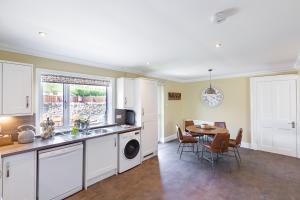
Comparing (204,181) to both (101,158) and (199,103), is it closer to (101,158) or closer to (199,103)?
(101,158)

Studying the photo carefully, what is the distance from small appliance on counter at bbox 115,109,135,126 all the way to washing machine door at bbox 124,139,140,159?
22.9 inches

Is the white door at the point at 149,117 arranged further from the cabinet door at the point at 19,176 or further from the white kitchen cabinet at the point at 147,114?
the cabinet door at the point at 19,176

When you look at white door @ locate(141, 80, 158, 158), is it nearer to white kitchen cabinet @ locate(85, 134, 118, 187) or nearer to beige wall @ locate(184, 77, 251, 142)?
white kitchen cabinet @ locate(85, 134, 118, 187)

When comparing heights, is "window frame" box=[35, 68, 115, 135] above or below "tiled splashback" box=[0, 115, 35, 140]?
above

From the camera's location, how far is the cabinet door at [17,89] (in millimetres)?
2203

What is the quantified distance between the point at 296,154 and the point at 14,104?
610 cm

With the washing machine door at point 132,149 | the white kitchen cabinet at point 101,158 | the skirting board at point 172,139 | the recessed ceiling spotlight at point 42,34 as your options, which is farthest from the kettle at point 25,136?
the skirting board at point 172,139

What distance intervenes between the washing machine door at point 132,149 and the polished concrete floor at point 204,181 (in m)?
0.32

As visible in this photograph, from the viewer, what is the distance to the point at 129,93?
13.0 ft

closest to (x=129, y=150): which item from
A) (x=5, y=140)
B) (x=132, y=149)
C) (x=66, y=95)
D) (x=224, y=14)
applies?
(x=132, y=149)

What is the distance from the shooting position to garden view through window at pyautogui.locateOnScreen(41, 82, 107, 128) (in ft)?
9.75

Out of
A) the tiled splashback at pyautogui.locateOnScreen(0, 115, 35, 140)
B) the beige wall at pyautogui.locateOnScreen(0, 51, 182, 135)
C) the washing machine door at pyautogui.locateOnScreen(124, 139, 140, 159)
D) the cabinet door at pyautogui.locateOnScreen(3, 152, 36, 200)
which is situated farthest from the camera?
the washing machine door at pyautogui.locateOnScreen(124, 139, 140, 159)

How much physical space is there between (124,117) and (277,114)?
4.09 meters

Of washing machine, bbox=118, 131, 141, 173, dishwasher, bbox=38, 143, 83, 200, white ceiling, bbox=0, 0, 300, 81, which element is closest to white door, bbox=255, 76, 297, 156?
white ceiling, bbox=0, 0, 300, 81
